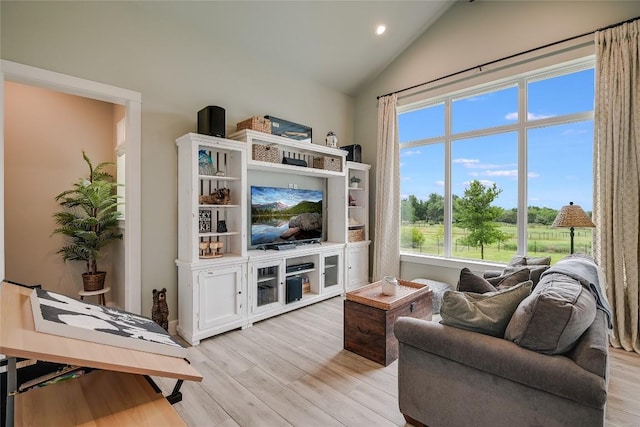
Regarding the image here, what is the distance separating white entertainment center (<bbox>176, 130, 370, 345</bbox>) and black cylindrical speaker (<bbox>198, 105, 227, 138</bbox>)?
8 centimetres

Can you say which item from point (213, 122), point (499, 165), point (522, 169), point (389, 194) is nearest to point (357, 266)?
point (389, 194)

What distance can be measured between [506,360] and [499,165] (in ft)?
10.3

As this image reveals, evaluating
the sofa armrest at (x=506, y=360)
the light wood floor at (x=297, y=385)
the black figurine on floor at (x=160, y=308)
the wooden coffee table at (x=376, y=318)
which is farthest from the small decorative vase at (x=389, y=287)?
the black figurine on floor at (x=160, y=308)

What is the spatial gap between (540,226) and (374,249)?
7.21 ft

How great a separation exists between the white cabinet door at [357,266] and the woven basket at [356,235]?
11 centimetres

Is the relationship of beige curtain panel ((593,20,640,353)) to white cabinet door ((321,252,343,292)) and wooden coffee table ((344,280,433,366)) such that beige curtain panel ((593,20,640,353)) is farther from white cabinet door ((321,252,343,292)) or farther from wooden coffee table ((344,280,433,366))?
white cabinet door ((321,252,343,292))

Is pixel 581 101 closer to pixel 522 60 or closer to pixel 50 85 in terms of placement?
pixel 522 60

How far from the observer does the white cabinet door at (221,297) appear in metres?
2.92

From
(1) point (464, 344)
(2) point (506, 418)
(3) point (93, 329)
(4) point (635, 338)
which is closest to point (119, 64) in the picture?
(3) point (93, 329)

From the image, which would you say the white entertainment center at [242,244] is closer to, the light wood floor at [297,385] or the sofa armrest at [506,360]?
the light wood floor at [297,385]

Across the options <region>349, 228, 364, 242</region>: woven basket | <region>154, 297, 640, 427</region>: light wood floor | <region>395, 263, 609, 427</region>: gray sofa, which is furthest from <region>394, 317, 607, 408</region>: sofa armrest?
<region>349, 228, 364, 242</region>: woven basket

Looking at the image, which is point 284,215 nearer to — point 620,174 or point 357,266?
point 357,266

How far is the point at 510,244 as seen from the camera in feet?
12.3

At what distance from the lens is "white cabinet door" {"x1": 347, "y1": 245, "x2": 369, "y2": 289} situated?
A: 4.52 metres
